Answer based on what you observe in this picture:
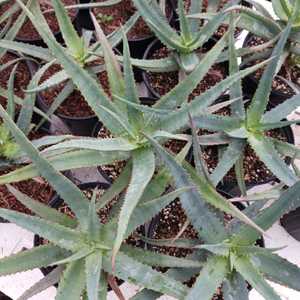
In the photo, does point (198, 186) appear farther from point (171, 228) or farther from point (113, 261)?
point (171, 228)

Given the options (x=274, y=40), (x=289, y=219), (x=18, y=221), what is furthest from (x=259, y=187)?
(x=18, y=221)

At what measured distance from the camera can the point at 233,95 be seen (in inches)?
39.6

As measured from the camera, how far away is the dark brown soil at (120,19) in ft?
4.61

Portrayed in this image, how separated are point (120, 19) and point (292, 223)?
0.71 m

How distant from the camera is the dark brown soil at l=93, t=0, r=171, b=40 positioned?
4.61 feet

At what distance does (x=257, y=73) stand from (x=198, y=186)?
0.53 metres

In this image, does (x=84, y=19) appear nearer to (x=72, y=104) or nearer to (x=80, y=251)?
(x=72, y=104)

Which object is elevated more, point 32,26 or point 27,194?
point 32,26

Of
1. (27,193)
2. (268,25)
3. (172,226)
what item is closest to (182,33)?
(268,25)

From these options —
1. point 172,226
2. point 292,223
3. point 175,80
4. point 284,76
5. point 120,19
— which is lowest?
point 292,223

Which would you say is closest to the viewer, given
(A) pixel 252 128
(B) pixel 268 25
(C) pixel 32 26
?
(A) pixel 252 128

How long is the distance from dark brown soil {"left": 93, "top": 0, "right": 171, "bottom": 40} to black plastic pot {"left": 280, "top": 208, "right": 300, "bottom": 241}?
0.59 meters

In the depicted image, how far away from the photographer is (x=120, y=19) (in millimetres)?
1446

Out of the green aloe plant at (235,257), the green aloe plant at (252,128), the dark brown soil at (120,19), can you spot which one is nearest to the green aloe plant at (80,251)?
the green aloe plant at (235,257)
